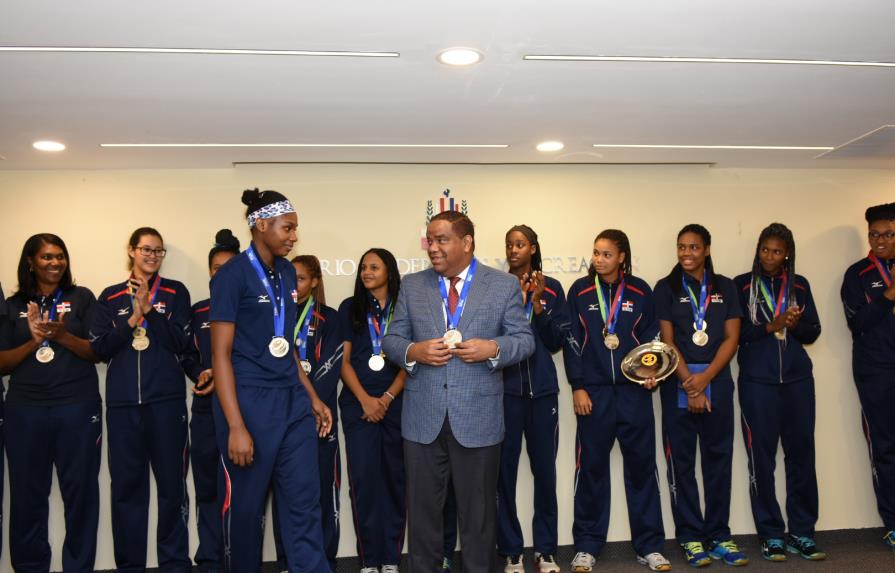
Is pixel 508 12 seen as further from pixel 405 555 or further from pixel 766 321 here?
pixel 405 555

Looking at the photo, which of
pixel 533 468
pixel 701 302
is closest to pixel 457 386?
pixel 533 468

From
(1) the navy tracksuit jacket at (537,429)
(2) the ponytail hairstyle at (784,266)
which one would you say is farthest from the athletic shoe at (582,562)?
(2) the ponytail hairstyle at (784,266)

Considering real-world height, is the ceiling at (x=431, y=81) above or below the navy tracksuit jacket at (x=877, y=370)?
above

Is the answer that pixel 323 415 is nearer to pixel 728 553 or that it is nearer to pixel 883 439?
pixel 728 553

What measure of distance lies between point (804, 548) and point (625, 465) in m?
1.34

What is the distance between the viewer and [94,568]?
531 cm

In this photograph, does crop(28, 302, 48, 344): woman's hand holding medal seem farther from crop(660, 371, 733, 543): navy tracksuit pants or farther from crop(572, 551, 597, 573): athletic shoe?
crop(660, 371, 733, 543): navy tracksuit pants

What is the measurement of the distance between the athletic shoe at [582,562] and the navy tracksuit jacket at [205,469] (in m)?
2.26

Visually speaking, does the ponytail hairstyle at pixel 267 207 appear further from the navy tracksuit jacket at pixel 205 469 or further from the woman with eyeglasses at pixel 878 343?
the woman with eyeglasses at pixel 878 343

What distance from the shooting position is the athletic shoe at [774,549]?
17.2ft

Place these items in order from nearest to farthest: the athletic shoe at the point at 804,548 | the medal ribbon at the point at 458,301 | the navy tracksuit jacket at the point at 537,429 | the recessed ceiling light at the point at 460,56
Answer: the recessed ceiling light at the point at 460,56, the medal ribbon at the point at 458,301, the navy tracksuit jacket at the point at 537,429, the athletic shoe at the point at 804,548

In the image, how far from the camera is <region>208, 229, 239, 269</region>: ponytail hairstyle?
5.27 m

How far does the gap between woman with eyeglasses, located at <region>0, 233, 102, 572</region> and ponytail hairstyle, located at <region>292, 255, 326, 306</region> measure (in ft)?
4.61

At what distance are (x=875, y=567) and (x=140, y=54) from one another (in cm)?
524
